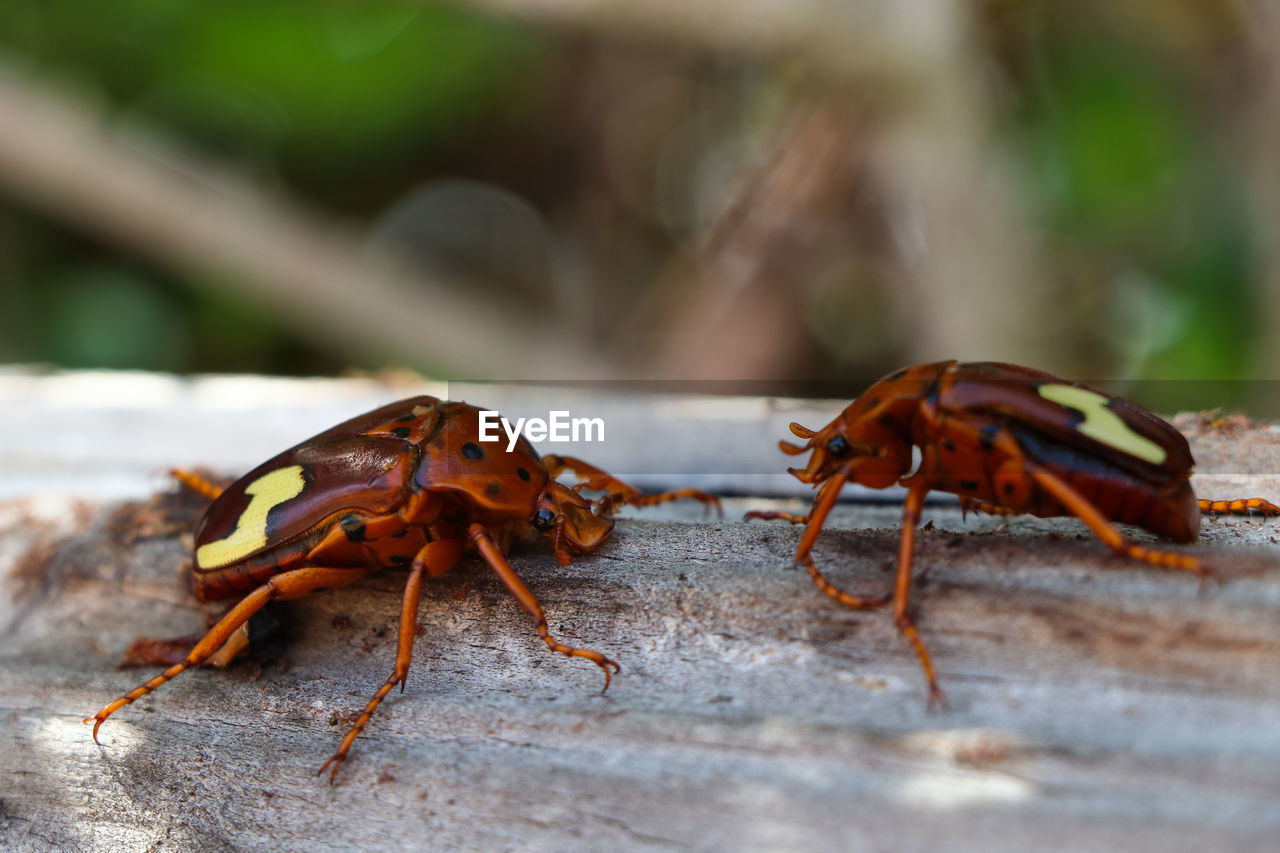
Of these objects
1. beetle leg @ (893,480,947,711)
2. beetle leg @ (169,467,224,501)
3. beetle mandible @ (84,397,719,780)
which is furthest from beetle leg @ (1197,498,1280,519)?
beetle leg @ (169,467,224,501)

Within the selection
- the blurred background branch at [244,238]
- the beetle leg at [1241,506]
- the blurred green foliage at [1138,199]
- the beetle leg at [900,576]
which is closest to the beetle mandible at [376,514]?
the beetle leg at [900,576]

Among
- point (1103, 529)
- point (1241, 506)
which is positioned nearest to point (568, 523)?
point (1103, 529)

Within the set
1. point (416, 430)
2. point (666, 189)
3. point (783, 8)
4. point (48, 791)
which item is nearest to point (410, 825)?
point (48, 791)

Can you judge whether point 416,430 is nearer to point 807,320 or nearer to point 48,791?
point 48,791

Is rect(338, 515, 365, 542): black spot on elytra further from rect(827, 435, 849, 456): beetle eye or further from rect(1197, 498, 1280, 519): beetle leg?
rect(1197, 498, 1280, 519): beetle leg

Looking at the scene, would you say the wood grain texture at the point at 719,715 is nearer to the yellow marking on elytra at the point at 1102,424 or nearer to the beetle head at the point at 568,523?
the beetle head at the point at 568,523
